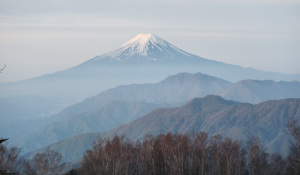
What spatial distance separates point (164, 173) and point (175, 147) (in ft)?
10.5

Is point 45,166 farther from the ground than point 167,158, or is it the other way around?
point 167,158

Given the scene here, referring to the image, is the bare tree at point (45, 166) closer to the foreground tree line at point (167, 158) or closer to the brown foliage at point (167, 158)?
the foreground tree line at point (167, 158)

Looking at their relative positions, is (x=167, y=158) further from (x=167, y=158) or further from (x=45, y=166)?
(x=45, y=166)

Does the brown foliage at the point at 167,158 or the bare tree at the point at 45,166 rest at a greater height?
the brown foliage at the point at 167,158

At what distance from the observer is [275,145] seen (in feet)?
554

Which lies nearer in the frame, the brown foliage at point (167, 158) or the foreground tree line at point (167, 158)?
the foreground tree line at point (167, 158)

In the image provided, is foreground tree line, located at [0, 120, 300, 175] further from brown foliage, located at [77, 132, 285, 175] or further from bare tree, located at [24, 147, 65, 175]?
bare tree, located at [24, 147, 65, 175]

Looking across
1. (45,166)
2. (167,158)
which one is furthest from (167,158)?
(45,166)

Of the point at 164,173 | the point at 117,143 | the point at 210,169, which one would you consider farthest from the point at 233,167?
the point at 117,143

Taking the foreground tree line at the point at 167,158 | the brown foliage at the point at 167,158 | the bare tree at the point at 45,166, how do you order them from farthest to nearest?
1. the bare tree at the point at 45,166
2. the brown foliage at the point at 167,158
3. the foreground tree line at the point at 167,158

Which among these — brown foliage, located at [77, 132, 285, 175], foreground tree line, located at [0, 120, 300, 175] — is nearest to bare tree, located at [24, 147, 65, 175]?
foreground tree line, located at [0, 120, 300, 175]

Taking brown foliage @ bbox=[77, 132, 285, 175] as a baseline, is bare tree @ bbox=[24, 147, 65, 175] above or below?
below

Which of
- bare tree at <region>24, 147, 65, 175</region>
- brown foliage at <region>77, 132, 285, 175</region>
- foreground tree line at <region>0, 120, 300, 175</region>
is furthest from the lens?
bare tree at <region>24, 147, 65, 175</region>

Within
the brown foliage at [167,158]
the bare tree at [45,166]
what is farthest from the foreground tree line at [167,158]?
the bare tree at [45,166]
